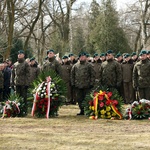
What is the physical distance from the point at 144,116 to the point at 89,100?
5.25ft

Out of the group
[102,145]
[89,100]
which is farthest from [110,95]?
[102,145]

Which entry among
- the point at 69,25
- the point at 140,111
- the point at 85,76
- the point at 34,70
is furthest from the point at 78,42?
the point at 140,111

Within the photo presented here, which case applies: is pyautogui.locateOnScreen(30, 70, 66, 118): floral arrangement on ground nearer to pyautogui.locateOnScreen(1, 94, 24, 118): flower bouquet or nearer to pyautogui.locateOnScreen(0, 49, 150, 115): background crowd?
pyautogui.locateOnScreen(1, 94, 24, 118): flower bouquet

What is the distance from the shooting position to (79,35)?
43.4 m

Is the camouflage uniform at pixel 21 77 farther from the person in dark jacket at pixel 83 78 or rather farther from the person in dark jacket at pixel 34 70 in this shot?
the person in dark jacket at pixel 34 70

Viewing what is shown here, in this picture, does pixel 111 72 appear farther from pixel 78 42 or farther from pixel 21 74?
pixel 78 42

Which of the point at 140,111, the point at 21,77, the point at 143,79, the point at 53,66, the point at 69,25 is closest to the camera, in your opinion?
the point at 140,111

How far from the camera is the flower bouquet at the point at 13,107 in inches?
452

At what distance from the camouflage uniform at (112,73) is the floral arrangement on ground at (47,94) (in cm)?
177

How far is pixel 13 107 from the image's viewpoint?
11.5m

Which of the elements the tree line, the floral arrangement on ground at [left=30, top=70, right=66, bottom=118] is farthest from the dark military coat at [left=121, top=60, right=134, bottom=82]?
the tree line

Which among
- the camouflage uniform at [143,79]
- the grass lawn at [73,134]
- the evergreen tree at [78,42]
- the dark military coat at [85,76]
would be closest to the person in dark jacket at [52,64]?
the dark military coat at [85,76]

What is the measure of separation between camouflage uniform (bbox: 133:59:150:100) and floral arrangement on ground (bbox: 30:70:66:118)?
7.58 ft

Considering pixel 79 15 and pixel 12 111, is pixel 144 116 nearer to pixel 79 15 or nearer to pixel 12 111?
pixel 12 111
